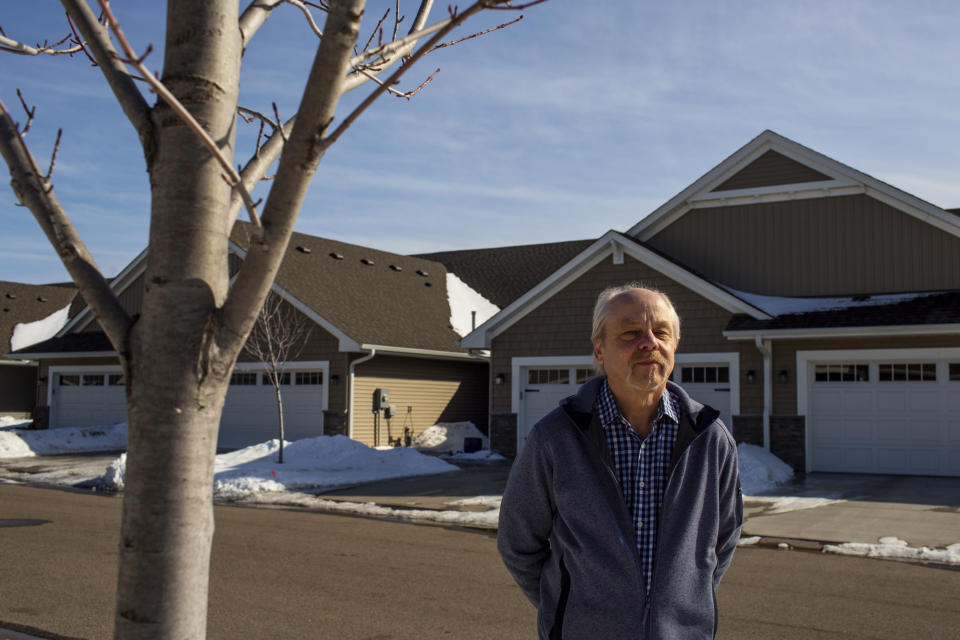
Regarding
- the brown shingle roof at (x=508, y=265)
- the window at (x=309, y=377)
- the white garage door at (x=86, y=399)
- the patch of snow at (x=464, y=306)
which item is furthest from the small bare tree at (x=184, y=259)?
the brown shingle roof at (x=508, y=265)

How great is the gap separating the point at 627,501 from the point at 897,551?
7.72 metres

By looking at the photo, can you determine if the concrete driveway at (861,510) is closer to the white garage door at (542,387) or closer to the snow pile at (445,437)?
the white garage door at (542,387)

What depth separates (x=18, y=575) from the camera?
Result: 25.2 feet

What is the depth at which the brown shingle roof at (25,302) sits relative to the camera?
30.5m

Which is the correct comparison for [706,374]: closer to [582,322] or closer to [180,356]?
[582,322]

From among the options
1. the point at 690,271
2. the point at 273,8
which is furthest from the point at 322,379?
the point at 273,8

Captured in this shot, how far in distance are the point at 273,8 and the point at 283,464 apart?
14515 millimetres

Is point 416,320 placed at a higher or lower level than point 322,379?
higher

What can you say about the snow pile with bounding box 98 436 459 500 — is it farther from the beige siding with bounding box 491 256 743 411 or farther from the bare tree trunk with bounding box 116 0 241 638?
the bare tree trunk with bounding box 116 0 241 638

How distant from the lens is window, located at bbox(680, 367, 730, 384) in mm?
17562

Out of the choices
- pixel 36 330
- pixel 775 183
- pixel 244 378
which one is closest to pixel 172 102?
pixel 775 183

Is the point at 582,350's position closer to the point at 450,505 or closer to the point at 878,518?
the point at 450,505

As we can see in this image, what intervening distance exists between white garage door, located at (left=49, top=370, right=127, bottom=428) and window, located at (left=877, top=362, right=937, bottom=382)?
64.1ft

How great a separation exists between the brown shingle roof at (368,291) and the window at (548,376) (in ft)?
12.9
